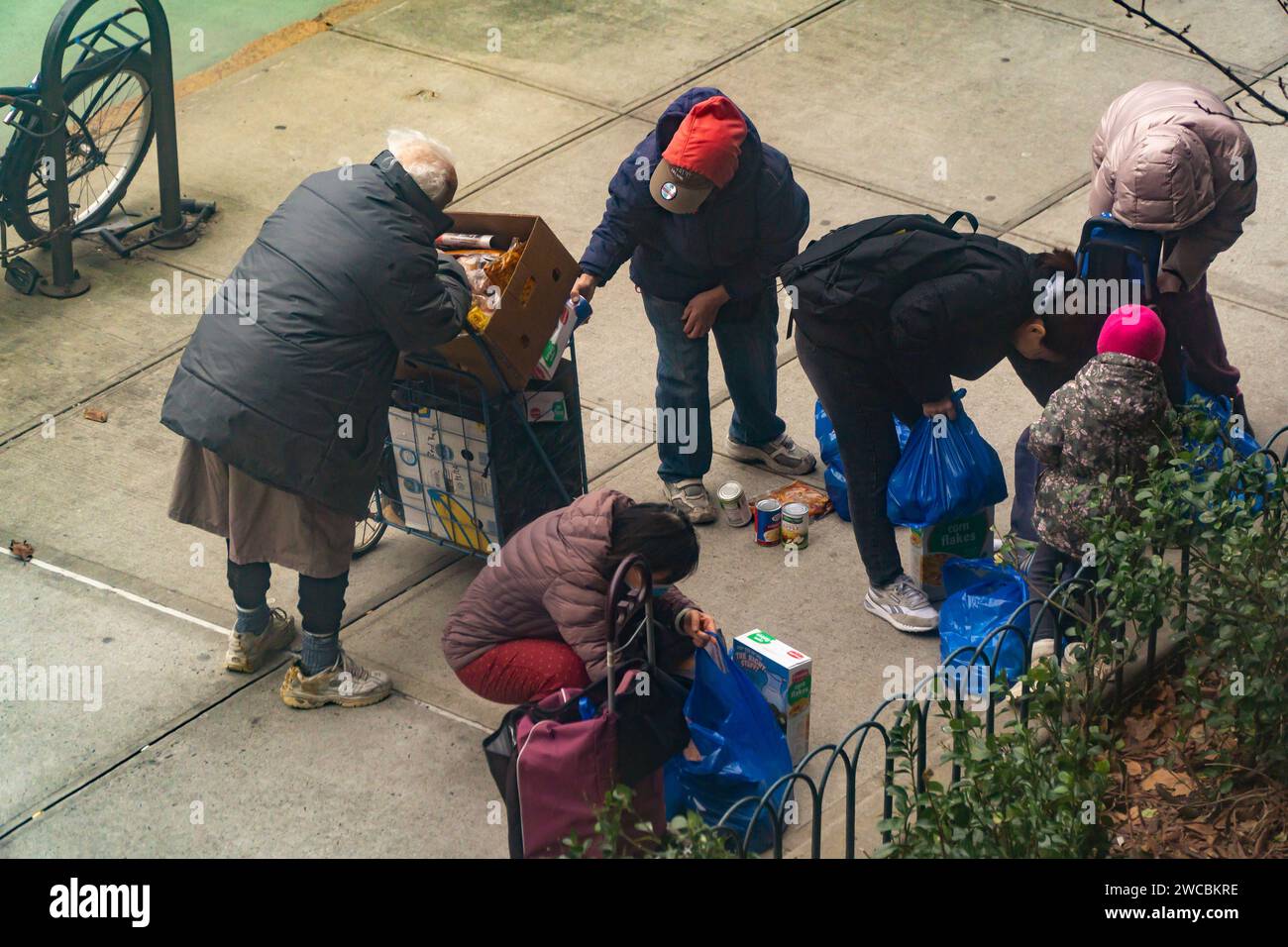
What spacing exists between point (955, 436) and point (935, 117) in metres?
4.11

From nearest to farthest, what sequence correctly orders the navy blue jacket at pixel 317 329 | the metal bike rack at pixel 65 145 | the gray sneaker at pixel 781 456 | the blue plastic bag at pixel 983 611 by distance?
the navy blue jacket at pixel 317 329 < the blue plastic bag at pixel 983 611 < the gray sneaker at pixel 781 456 < the metal bike rack at pixel 65 145

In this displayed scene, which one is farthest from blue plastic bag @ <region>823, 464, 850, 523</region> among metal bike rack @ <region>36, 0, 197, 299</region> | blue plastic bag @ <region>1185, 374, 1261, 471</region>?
metal bike rack @ <region>36, 0, 197, 299</region>

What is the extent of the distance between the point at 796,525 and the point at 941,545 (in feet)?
1.95

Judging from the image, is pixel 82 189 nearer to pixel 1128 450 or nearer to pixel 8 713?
pixel 8 713

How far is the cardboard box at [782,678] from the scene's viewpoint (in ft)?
15.6

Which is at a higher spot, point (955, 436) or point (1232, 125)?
point (1232, 125)

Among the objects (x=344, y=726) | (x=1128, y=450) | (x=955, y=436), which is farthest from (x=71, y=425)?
(x=1128, y=450)

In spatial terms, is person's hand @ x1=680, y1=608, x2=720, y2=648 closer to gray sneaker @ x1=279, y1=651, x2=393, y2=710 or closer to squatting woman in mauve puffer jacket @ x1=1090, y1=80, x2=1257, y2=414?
gray sneaker @ x1=279, y1=651, x2=393, y2=710

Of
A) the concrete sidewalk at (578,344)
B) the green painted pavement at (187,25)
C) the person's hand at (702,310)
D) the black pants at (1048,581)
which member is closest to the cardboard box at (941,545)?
the concrete sidewalk at (578,344)

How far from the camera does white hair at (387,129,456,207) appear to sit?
16.3ft

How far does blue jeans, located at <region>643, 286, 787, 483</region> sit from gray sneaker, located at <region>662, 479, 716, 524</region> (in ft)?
0.11

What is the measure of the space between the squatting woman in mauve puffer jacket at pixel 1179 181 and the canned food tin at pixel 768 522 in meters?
1.42

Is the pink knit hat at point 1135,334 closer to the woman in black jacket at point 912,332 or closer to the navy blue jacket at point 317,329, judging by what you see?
the woman in black jacket at point 912,332

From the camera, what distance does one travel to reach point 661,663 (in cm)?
466
